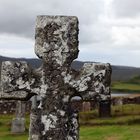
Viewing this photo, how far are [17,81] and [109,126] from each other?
2576 cm

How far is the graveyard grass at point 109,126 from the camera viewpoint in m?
28.9

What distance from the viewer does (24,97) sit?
8453 millimetres

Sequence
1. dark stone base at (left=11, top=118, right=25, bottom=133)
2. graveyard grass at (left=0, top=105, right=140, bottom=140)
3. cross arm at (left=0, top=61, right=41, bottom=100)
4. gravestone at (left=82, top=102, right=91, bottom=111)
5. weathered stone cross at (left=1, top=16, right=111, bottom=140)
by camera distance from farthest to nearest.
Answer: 1. gravestone at (left=82, top=102, right=91, bottom=111)
2. dark stone base at (left=11, top=118, right=25, bottom=133)
3. graveyard grass at (left=0, top=105, right=140, bottom=140)
4. cross arm at (left=0, top=61, right=41, bottom=100)
5. weathered stone cross at (left=1, top=16, right=111, bottom=140)

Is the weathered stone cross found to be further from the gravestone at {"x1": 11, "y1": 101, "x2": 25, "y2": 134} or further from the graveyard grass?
the gravestone at {"x1": 11, "y1": 101, "x2": 25, "y2": 134}

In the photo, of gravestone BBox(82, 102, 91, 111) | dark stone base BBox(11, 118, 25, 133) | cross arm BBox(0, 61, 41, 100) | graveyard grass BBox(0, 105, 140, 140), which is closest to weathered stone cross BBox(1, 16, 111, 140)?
cross arm BBox(0, 61, 41, 100)

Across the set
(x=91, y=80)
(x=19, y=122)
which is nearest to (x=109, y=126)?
(x=19, y=122)

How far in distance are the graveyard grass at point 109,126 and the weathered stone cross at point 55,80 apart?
19213 millimetres

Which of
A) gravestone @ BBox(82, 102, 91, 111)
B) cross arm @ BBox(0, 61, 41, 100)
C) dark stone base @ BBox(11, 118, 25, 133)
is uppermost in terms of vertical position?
gravestone @ BBox(82, 102, 91, 111)

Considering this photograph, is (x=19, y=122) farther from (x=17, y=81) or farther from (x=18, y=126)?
(x=17, y=81)

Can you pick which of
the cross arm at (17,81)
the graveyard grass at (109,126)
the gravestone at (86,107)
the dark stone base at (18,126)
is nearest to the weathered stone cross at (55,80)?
the cross arm at (17,81)

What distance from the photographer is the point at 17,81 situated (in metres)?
8.38

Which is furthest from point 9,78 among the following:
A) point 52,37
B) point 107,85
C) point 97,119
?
point 97,119

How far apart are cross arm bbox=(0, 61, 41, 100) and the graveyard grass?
1926 cm

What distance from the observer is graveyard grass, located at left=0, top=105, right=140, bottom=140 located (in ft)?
94.8
